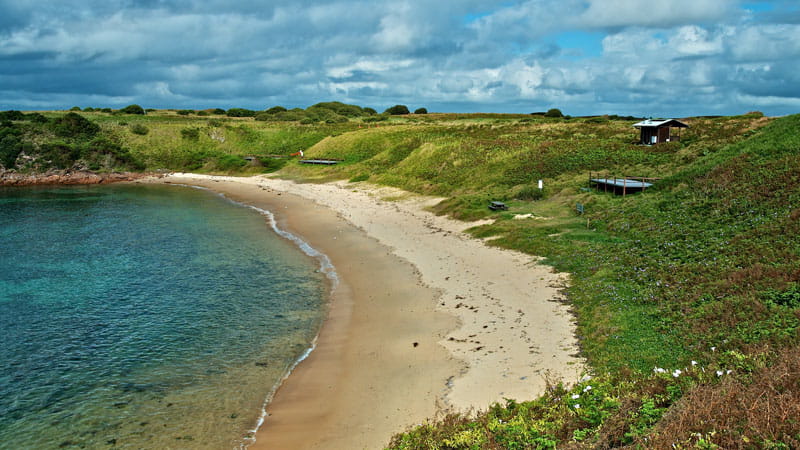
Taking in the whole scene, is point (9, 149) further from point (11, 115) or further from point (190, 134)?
point (190, 134)

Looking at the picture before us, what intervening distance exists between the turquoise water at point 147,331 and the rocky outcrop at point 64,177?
44411 mm

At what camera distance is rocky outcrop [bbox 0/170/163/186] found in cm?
8175

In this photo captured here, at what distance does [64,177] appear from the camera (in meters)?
84.0

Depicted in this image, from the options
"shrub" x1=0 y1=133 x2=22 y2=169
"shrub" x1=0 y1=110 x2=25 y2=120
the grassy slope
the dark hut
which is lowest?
the grassy slope

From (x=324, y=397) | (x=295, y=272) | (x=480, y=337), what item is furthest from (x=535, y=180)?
(x=324, y=397)

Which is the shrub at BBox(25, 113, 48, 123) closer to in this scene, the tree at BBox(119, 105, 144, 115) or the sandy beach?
the tree at BBox(119, 105, 144, 115)

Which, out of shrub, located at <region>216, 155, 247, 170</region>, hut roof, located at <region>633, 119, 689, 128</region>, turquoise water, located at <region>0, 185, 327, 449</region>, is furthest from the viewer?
shrub, located at <region>216, 155, 247, 170</region>

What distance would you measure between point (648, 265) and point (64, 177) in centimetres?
8805

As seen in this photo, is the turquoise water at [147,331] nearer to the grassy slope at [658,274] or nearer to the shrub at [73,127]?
the grassy slope at [658,274]

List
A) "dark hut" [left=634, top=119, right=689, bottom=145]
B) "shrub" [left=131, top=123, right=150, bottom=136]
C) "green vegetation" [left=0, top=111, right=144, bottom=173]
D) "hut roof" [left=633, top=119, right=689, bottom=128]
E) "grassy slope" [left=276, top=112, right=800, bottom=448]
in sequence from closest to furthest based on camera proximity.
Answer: "grassy slope" [left=276, top=112, right=800, bottom=448], "hut roof" [left=633, top=119, right=689, bottom=128], "dark hut" [left=634, top=119, right=689, bottom=145], "green vegetation" [left=0, top=111, right=144, bottom=173], "shrub" [left=131, top=123, right=150, bottom=136]

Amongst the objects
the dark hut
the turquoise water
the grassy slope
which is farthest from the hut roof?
the turquoise water

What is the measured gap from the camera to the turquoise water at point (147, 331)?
14.8 meters

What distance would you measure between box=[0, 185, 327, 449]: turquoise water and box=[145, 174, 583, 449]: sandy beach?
136 cm

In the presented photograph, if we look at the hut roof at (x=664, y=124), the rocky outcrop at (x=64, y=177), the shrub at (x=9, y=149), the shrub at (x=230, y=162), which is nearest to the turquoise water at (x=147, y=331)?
the hut roof at (x=664, y=124)
